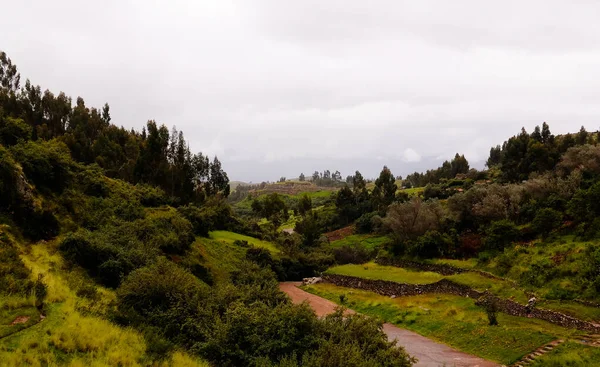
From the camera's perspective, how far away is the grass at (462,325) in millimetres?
22891

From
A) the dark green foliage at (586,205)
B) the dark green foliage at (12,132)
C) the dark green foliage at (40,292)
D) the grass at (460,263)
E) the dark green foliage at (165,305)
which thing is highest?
the dark green foliage at (12,132)

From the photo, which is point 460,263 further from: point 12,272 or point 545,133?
point 545,133

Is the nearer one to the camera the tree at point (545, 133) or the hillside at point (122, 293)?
the hillside at point (122, 293)

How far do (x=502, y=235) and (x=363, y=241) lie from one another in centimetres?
3686

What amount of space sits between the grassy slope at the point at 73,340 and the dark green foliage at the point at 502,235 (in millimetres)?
38806

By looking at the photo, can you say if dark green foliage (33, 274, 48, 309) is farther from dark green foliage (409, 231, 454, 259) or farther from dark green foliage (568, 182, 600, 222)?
dark green foliage (568, 182, 600, 222)

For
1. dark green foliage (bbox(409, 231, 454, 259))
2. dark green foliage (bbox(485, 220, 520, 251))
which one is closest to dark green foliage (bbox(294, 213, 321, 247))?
dark green foliage (bbox(409, 231, 454, 259))

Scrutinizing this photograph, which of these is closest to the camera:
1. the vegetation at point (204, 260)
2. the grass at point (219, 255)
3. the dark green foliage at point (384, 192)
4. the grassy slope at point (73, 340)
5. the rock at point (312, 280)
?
the grassy slope at point (73, 340)

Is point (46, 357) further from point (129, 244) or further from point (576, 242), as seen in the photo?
point (576, 242)

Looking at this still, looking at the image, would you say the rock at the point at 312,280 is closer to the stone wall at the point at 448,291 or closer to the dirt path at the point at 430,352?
the stone wall at the point at 448,291

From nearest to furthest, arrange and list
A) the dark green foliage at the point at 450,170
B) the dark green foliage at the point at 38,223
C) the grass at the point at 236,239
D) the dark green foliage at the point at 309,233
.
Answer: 1. the dark green foliage at the point at 38,223
2. the grass at the point at 236,239
3. the dark green foliage at the point at 309,233
4. the dark green foliage at the point at 450,170

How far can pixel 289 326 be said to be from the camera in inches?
627

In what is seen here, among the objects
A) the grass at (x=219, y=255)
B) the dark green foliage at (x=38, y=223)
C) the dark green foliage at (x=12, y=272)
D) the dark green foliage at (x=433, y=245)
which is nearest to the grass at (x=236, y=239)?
the grass at (x=219, y=255)

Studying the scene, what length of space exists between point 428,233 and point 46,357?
155 feet
